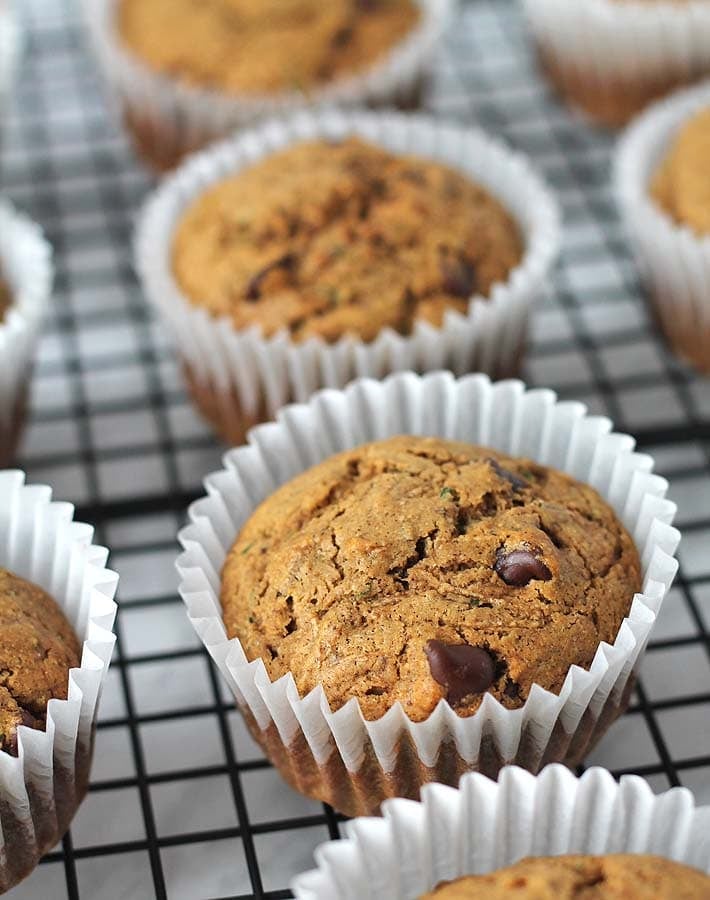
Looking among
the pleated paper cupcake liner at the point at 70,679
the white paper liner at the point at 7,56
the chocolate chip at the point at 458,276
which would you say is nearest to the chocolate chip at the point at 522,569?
the pleated paper cupcake liner at the point at 70,679

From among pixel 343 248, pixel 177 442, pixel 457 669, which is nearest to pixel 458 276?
pixel 343 248

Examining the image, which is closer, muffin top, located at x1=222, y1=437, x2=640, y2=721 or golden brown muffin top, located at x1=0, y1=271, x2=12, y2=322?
muffin top, located at x1=222, y1=437, x2=640, y2=721

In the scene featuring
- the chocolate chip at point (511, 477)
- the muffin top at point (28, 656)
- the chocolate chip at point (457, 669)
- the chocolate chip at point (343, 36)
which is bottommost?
the chocolate chip at point (457, 669)

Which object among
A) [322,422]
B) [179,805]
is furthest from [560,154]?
[179,805]

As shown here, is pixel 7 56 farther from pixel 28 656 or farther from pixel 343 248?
pixel 28 656

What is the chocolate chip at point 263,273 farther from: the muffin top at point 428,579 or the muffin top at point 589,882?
the muffin top at point 589,882

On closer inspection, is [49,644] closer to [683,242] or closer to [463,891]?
[463,891]

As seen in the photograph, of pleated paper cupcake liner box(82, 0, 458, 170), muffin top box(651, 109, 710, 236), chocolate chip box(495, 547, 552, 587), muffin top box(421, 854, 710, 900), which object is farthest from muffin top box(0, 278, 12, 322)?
muffin top box(421, 854, 710, 900)

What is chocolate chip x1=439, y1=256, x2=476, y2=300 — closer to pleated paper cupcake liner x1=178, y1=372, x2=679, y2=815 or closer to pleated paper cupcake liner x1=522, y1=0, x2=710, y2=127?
pleated paper cupcake liner x1=178, y1=372, x2=679, y2=815
